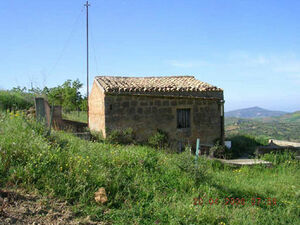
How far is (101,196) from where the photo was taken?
15.0ft

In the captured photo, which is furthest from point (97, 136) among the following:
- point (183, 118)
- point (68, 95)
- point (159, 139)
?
point (68, 95)

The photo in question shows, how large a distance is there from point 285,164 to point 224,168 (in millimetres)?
2196

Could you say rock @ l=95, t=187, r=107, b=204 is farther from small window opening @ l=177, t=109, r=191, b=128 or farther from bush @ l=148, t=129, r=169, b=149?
small window opening @ l=177, t=109, r=191, b=128

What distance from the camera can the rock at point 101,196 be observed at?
14.8 feet

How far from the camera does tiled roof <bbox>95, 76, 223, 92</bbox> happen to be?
11.4 meters

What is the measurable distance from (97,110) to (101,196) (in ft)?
26.1

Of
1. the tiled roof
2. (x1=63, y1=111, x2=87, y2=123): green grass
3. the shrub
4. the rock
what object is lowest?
the rock

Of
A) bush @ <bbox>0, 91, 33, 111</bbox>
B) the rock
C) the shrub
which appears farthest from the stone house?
the rock

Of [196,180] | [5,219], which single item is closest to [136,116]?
[196,180]

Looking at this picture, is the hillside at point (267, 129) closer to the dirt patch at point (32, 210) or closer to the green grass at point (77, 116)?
the green grass at point (77, 116)

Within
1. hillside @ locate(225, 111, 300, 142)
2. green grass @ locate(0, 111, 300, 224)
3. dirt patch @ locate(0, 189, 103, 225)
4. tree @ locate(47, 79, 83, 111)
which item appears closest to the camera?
dirt patch @ locate(0, 189, 103, 225)

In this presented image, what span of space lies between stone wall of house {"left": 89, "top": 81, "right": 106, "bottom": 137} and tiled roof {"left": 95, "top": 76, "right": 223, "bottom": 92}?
1.70 feet

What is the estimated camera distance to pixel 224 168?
793 centimetres

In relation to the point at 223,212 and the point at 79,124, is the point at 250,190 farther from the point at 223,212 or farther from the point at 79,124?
the point at 79,124
